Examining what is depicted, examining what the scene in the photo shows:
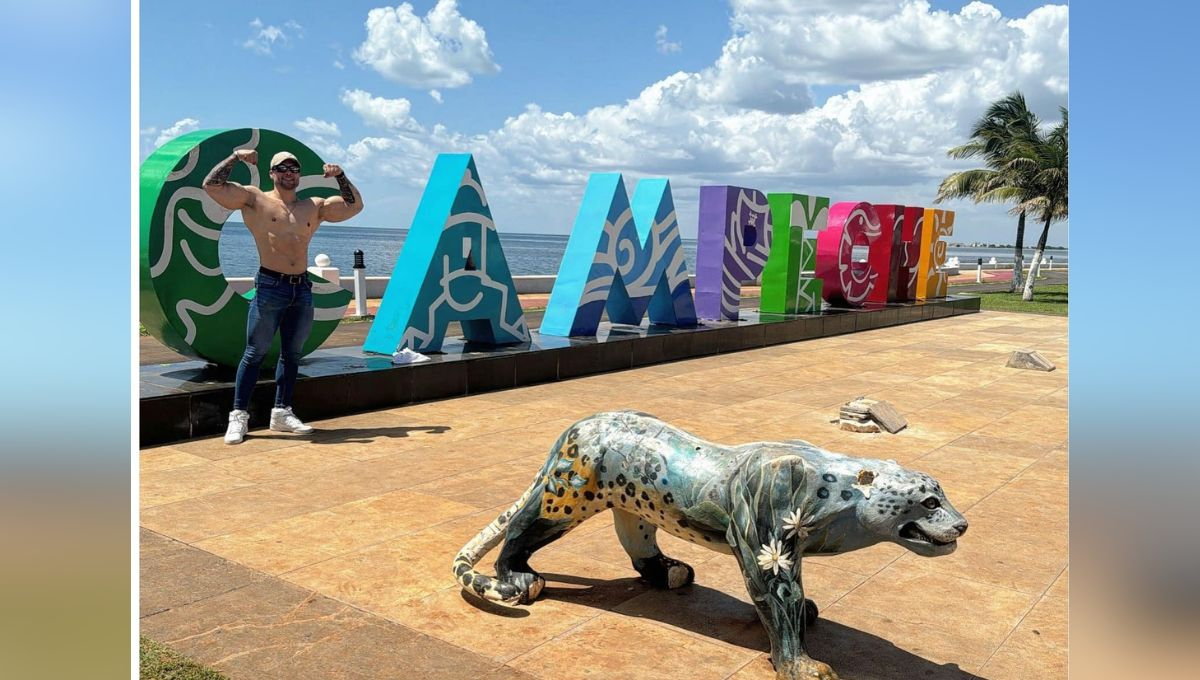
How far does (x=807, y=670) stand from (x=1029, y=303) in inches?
1103

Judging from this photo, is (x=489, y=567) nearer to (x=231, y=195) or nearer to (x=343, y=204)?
(x=231, y=195)

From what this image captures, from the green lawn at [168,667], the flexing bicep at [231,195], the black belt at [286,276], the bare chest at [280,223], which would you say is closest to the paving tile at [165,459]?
the black belt at [286,276]

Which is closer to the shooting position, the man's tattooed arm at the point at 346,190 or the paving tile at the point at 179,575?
the paving tile at the point at 179,575

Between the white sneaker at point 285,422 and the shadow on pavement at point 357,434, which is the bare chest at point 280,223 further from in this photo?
the shadow on pavement at point 357,434

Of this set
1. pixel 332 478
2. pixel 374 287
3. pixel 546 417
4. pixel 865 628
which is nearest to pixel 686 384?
pixel 546 417

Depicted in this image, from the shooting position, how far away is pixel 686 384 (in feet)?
37.7

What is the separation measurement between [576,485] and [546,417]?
4.92 metres

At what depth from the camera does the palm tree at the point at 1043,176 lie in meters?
30.0

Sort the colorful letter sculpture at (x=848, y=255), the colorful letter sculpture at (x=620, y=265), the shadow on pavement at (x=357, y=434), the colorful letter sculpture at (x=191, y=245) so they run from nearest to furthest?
the shadow on pavement at (x=357, y=434), the colorful letter sculpture at (x=191, y=245), the colorful letter sculpture at (x=620, y=265), the colorful letter sculpture at (x=848, y=255)

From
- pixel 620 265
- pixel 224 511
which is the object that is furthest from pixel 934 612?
pixel 620 265

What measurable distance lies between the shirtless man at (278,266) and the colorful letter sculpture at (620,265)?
16.3 feet

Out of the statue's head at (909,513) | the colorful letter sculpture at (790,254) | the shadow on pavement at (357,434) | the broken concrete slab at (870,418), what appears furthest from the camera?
the colorful letter sculpture at (790,254)

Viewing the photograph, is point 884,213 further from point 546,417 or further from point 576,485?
point 576,485
